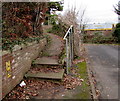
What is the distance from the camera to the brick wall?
261cm

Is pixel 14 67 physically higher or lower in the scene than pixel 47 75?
higher

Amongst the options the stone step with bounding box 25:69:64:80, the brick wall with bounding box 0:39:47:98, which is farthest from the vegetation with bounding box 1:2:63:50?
the stone step with bounding box 25:69:64:80

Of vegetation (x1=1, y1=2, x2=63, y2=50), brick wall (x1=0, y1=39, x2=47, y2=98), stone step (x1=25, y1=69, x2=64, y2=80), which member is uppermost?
vegetation (x1=1, y1=2, x2=63, y2=50)

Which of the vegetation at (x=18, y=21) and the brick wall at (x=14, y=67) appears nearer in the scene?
the brick wall at (x=14, y=67)

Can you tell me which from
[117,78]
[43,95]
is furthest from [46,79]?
[117,78]

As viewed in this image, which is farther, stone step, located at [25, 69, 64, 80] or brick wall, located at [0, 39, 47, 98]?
stone step, located at [25, 69, 64, 80]

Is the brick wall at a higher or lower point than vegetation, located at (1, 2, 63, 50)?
lower

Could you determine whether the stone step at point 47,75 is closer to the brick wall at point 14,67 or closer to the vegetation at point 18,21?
the brick wall at point 14,67

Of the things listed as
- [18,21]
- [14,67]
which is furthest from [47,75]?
[18,21]

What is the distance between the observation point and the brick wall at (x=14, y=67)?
8.57ft

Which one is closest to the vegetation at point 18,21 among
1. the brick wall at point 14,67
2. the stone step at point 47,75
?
the brick wall at point 14,67

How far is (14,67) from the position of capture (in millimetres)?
3000

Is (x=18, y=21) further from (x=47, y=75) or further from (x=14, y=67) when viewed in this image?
(x=47, y=75)

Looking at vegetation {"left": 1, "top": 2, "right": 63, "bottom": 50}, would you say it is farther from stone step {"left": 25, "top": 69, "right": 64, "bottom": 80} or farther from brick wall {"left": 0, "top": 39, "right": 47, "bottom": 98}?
stone step {"left": 25, "top": 69, "right": 64, "bottom": 80}
